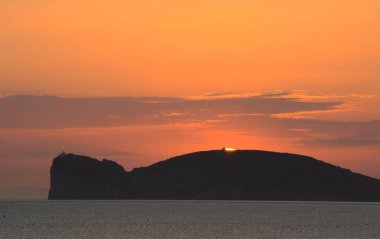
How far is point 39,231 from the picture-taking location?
188m

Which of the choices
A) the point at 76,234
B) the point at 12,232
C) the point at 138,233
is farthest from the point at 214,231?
the point at 12,232

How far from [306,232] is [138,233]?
39441mm

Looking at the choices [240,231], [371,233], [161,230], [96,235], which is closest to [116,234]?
[96,235]

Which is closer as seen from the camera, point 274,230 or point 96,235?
point 96,235

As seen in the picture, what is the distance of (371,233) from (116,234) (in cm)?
6051

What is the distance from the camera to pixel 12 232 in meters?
184

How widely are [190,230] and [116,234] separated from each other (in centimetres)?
2414

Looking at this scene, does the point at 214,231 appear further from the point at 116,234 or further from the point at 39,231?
the point at 39,231

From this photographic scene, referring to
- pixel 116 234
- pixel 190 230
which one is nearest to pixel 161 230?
pixel 190 230

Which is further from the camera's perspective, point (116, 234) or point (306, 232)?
point (306, 232)

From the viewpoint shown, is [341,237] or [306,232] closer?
[341,237]

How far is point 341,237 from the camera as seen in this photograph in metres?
180

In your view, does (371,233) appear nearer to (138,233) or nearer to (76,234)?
(138,233)

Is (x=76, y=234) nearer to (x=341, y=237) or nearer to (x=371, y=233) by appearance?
(x=341, y=237)
